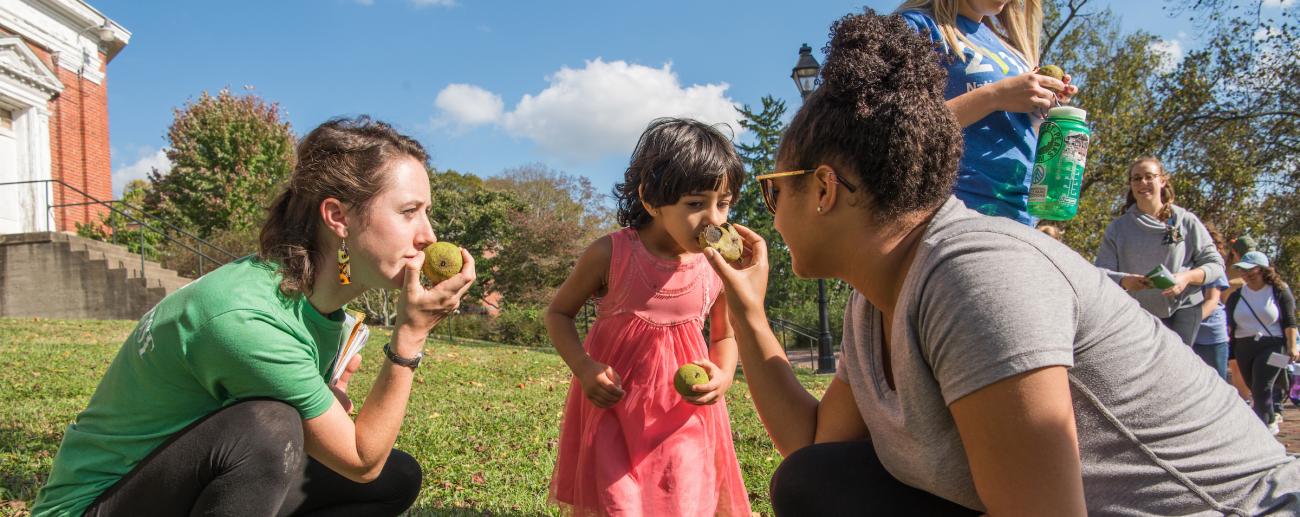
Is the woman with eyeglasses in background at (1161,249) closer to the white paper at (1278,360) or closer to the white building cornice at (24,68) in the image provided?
the white paper at (1278,360)

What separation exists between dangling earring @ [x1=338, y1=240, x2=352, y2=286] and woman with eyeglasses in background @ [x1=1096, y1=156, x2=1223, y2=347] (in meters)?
4.73

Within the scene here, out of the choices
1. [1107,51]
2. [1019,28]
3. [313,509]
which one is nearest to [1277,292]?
[1019,28]

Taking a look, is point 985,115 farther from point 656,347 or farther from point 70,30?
point 70,30

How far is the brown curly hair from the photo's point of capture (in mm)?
2355

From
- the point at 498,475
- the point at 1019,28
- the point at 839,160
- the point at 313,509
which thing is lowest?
the point at 498,475


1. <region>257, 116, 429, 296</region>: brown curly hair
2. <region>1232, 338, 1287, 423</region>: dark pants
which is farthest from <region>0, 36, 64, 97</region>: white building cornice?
<region>1232, 338, 1287, 423</region>: dark pants

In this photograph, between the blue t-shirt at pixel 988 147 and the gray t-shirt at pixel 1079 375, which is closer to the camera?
the gray t-shirt at pixel 1079 375

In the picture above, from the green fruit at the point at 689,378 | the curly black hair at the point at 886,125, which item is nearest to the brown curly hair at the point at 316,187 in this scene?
the green fruit at the point at 689,378

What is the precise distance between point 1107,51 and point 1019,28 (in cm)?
1970

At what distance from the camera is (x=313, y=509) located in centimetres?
260

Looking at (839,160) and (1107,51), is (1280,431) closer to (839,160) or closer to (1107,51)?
(839,160)

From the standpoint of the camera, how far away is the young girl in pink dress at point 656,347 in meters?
2.95

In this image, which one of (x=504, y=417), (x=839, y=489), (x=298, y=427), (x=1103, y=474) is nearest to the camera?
(x=1103, y=474)

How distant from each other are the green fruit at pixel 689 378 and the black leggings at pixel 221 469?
4.01ft
